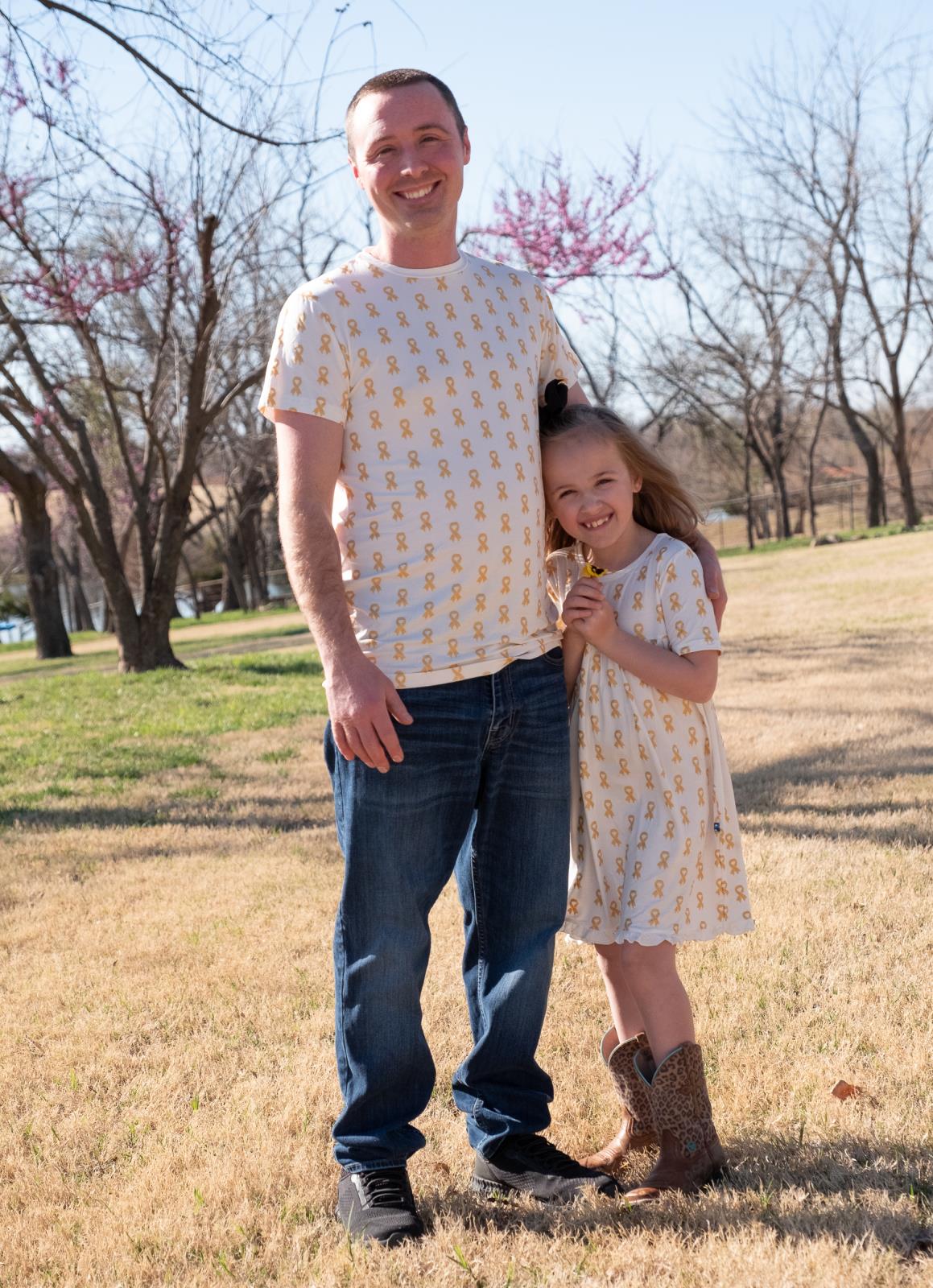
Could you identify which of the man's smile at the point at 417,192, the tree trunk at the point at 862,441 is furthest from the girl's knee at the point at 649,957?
the tree trunk at the point at 862,441

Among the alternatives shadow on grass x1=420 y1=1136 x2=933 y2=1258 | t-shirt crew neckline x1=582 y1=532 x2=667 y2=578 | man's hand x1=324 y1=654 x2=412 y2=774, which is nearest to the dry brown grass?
shadow on grass x1=420 y1=1136 x2=933 y2=1258

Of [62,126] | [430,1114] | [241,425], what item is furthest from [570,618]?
[241,425]

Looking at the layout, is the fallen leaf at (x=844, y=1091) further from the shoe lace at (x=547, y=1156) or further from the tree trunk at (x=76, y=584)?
the tree trunk at (x=76, y=584)

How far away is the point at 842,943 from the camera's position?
3.69 meters

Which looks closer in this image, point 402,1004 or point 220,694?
point 402,1004

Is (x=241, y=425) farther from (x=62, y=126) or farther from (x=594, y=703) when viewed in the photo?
(x=594, y=703)

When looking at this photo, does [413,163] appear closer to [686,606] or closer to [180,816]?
[686,606]

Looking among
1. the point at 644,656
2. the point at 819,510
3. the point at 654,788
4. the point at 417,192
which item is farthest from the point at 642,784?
the point at 819,510

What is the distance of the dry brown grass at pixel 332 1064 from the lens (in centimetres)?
228

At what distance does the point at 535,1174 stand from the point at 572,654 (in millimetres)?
1073

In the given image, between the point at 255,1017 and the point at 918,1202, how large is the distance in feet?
6.30

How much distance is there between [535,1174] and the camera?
8.11 ft

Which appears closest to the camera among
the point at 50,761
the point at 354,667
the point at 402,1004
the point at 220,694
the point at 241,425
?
the point at 354,667

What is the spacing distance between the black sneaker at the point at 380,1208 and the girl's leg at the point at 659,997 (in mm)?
567
